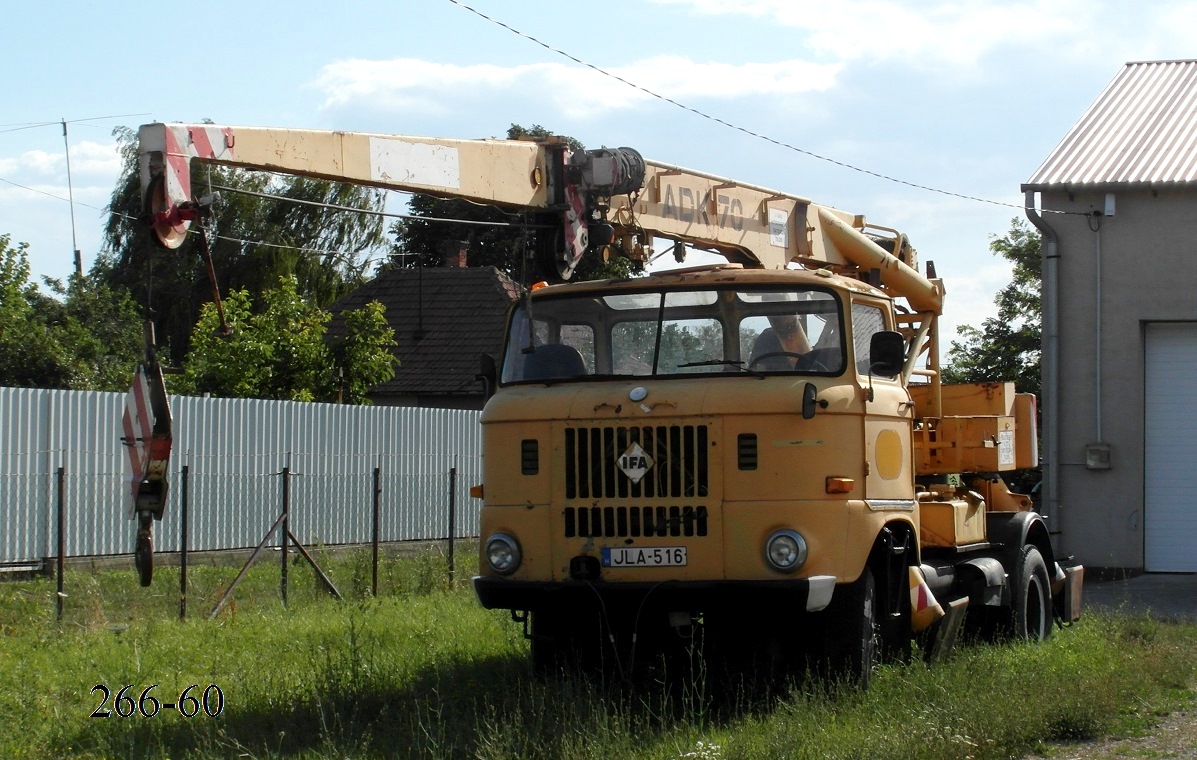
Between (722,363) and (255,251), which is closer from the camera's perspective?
(722,363)

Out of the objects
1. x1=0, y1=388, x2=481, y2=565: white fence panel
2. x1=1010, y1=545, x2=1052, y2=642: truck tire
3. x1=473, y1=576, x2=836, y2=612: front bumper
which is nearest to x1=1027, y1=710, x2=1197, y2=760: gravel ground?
x1=473, y1=576, x2=836, y2=612: front bumper

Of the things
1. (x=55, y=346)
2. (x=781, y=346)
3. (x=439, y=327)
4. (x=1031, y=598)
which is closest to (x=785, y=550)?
(x=781, y=346)

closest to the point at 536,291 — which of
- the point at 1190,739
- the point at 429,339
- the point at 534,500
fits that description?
the point at 534,500

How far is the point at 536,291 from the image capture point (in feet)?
31.5

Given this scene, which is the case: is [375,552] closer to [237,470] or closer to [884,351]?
[237,470]

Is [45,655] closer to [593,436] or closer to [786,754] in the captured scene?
[593,436]

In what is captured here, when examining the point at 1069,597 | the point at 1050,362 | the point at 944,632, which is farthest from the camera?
the point at 1050,362

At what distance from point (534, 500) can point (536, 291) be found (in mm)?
1631

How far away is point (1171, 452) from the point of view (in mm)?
19672

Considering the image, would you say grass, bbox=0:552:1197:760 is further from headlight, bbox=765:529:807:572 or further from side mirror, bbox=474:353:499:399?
side mirror, bbox=474:353:499:399

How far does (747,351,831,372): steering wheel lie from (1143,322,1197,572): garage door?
40.9ft

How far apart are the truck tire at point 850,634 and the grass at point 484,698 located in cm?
18

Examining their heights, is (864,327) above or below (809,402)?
above

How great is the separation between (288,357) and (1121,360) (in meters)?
15.6
